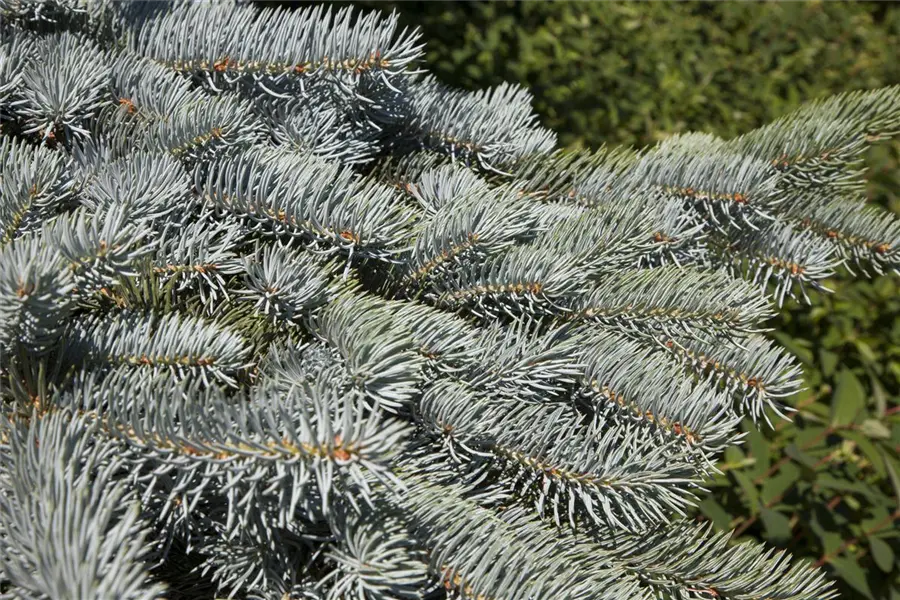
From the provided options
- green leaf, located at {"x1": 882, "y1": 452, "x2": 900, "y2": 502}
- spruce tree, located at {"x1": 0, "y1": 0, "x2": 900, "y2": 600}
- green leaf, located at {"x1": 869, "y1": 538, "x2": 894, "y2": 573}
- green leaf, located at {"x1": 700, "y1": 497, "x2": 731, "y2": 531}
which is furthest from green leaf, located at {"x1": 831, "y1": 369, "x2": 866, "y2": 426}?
spruce tree, located at {"x1": 0, "y1": 0, "x2": 900, "y2": 600}

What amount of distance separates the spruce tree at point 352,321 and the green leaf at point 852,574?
0.72 m

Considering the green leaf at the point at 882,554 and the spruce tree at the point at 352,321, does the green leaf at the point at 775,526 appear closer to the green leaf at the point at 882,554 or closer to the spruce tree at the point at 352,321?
the green leaf at the point at 882,554

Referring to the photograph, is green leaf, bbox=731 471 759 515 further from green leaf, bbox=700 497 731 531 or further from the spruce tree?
the spruce tree

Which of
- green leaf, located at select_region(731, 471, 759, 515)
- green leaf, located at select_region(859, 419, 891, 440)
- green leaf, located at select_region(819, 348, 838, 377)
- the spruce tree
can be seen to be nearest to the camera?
the spruce tree

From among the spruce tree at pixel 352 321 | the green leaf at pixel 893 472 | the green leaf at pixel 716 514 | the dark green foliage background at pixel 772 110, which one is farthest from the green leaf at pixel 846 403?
the spruce tree at pixel 352 321

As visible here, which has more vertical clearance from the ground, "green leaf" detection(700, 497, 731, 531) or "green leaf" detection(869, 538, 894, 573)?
"green leaf" detection(869, 538, 894, 573)

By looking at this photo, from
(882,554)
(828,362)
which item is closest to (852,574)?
(882,554)

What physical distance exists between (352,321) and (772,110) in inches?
84.7

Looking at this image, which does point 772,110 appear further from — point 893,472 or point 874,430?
point 893,472

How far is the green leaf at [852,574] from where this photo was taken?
1.37 m

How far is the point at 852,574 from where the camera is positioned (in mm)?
1401

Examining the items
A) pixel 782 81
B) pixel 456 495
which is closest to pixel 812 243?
pixel 456 495

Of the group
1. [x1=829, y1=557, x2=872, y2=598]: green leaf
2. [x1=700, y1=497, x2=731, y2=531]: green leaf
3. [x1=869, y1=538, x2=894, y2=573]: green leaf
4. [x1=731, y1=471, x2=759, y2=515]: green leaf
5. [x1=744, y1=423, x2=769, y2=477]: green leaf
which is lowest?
[x1=700, y1=497, x2=731, y2=531]: green leaf

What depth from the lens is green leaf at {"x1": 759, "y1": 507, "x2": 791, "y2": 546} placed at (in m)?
1.39
